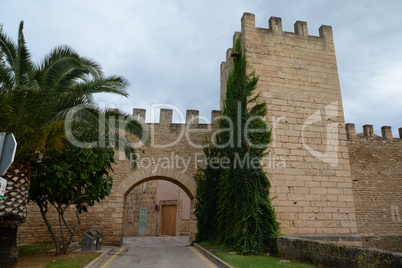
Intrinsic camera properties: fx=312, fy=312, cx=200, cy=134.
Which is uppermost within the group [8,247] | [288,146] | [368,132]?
[368,132]

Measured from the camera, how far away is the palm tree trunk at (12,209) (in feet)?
18.9

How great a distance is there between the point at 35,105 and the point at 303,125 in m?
7.16

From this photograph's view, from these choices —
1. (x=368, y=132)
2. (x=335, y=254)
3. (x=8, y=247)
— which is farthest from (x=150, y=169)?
(x=368, y=132)

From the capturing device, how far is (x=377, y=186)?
50.0 ft

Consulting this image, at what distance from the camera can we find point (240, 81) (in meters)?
9.77

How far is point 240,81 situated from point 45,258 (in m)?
7.09

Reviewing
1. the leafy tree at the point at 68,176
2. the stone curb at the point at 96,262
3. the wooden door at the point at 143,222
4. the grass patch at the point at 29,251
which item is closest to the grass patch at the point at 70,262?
the stone curb at the point at 96,262

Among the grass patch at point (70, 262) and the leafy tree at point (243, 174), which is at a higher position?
the leafy tree at point (243, 174)

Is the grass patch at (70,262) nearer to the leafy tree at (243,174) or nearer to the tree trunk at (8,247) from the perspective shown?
the tree trunk at (8,247)

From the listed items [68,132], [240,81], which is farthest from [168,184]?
[68,132]

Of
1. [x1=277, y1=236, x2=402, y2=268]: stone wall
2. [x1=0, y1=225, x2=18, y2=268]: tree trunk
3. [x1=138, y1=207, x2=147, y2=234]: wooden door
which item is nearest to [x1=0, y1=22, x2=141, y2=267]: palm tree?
[x1=0, y1=225, x2=18, y2=268]: tree trunk

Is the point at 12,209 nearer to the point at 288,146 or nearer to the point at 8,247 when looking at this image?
the point at 8,247

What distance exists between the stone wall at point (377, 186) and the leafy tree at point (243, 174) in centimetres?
783

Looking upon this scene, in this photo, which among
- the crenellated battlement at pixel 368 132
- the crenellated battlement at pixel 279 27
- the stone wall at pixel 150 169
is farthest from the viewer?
the crenellated battlement at pixel 368 132
